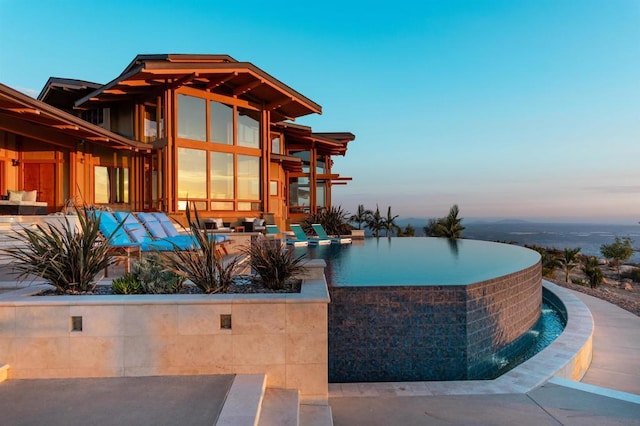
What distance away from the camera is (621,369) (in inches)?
236

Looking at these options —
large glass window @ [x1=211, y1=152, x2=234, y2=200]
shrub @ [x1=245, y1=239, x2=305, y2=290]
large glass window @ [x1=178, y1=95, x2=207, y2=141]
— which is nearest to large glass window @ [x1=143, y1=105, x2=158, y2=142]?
large glass window @ [x1=178, y1=95, x2=207, y2=141]

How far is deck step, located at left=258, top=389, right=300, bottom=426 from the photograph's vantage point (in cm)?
283

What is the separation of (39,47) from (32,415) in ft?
78.9

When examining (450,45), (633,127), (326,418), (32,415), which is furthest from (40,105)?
(633,127)

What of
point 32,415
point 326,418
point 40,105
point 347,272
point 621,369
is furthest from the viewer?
point 40,105

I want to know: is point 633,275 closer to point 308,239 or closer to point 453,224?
point 453,224

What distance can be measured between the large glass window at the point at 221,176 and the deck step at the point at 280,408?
10.9 meters

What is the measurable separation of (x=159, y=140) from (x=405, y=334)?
11044 mm

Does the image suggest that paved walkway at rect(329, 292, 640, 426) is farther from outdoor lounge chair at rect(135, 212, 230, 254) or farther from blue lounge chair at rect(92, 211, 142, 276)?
outdoor lounge chair at rect(135, 212, 230, 254)

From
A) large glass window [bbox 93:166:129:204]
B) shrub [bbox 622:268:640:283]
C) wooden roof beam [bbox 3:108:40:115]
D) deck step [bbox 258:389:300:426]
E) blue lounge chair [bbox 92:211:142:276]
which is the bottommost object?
shrub [bbox 622:268:640:283]

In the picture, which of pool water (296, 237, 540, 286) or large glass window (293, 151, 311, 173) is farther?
large glass window (293, 151, 311, 173)

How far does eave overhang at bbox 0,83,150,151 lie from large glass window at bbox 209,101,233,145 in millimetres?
2334

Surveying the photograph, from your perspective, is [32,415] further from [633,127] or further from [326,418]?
[633,127]

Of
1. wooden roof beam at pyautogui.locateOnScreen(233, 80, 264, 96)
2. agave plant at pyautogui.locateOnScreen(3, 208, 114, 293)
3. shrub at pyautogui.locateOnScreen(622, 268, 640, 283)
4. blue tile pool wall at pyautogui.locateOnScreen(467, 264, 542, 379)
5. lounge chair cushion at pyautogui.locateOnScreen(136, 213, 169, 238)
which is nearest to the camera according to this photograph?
agave plant at pyautogui.locateOnScreen(3, 208, 114, 293)
